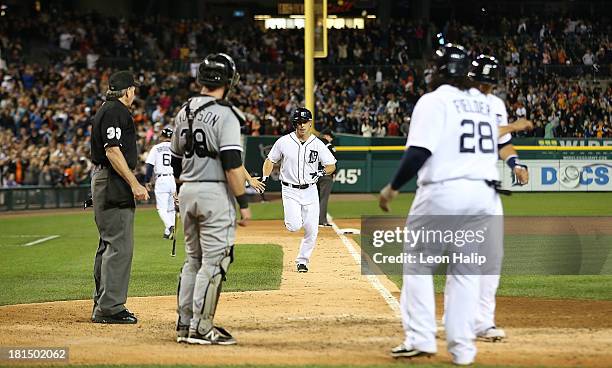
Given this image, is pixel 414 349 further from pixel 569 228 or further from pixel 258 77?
pixel 258 77

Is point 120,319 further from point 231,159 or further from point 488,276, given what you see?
point 488,276

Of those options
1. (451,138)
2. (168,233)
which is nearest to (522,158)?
(168,233)

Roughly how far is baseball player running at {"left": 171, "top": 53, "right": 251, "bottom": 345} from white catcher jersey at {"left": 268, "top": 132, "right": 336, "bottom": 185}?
5.39m

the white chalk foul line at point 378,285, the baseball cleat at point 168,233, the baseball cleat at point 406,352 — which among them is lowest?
the baseball cleat at point 168,233

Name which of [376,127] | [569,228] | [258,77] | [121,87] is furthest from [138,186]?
[258,77]

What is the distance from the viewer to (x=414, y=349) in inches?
271

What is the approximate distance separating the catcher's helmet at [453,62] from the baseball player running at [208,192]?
1.67m

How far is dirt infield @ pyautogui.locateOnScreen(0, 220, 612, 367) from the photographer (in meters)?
7.13

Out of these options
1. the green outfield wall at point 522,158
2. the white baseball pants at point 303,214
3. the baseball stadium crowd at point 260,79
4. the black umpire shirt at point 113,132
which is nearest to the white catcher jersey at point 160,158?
the white baseball pants at point 303,214

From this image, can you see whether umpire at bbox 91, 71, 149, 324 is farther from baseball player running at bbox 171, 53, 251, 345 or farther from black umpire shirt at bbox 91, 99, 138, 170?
baseball player running at bbox 171, 53, 251, 345

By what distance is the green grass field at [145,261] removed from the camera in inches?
456

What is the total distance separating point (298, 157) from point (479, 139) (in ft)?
21.6

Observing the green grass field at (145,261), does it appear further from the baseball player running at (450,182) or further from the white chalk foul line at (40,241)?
the baseball player running at (450,182)

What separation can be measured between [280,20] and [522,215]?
22.4m
